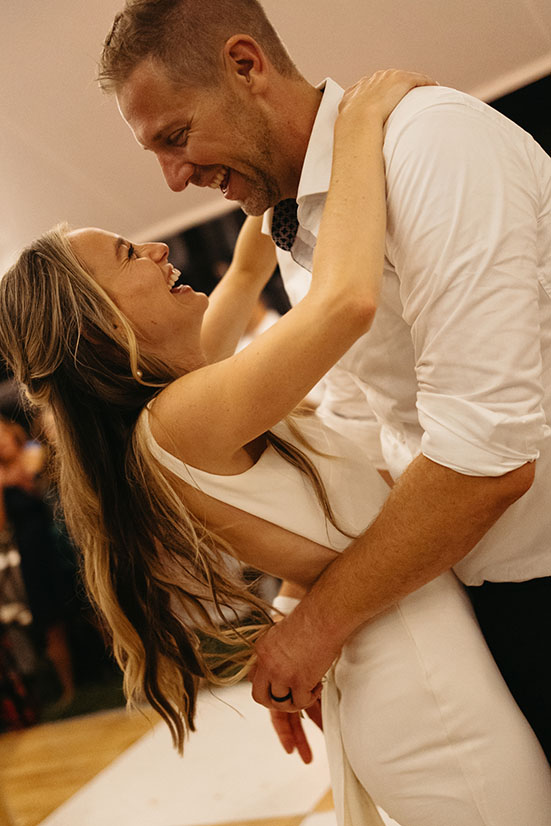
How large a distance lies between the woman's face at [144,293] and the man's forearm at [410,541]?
1.86 feet

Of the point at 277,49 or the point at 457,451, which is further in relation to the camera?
the point at 277,49

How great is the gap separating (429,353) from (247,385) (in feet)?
0.91

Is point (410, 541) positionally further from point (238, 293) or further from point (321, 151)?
A: point (238, 293)

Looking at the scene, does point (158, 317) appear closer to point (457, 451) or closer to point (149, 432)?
point (149, 432)

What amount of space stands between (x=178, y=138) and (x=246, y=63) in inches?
7.3

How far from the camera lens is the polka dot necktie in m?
1.60

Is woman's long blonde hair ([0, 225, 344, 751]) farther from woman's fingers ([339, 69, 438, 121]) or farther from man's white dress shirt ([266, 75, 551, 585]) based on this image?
woman's fingers ([339, 69, 438, 121])

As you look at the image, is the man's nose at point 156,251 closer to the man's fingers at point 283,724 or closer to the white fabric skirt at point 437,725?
the white fabric skirt at point 437,725

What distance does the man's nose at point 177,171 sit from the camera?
1.48 metres

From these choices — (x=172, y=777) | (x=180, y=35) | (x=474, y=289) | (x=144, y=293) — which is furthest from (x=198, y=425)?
(x=172, y=777)

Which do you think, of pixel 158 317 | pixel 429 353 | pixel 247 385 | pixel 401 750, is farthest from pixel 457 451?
pixel 158 317

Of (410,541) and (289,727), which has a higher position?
(410,541)

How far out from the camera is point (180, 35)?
53.0 inches

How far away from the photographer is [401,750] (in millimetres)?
1245
